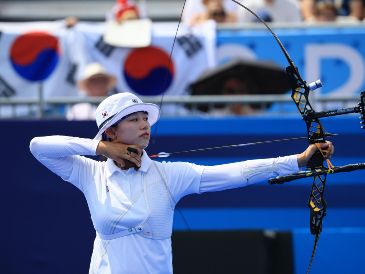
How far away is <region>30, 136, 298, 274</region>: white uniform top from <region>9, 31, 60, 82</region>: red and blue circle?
3.28 m

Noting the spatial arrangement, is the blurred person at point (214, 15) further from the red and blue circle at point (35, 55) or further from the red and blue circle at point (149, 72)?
the red and blue circle at point (35, 55)

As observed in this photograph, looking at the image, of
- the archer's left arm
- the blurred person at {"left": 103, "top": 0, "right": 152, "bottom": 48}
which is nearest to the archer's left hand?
the archer's left arm

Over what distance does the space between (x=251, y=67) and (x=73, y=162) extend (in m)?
2.74

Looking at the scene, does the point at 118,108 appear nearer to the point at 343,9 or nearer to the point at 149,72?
the point at 149,72

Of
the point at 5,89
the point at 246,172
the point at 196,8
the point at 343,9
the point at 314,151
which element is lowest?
the point at 246,172

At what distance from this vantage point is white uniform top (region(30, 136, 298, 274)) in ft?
17.0

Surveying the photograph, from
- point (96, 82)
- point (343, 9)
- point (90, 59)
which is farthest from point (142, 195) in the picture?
point (343, 9)

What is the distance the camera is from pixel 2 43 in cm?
868

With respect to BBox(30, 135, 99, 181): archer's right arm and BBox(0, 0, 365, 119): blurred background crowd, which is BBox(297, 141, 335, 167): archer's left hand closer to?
BBox(30, 135, 99, 181): archer's right arm

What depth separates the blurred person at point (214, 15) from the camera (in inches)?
359

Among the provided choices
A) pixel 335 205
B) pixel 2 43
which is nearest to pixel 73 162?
pixel 335 205

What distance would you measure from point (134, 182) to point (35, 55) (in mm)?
3599

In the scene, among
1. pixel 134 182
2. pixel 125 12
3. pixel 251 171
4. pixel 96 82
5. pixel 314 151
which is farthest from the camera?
pixel 125 12

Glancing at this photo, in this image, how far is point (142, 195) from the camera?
525 centimetres
